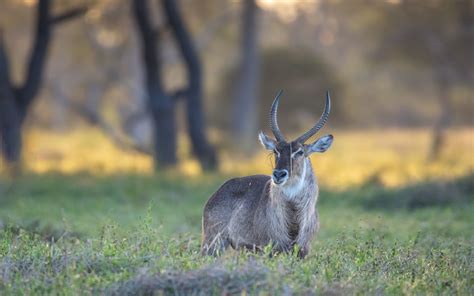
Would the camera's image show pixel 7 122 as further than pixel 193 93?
No

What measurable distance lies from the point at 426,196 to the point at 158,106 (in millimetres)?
6309

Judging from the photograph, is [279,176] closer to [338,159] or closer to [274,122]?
[274,122]

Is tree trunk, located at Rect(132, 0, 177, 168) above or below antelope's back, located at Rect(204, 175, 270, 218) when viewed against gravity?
above

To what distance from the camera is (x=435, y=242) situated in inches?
324

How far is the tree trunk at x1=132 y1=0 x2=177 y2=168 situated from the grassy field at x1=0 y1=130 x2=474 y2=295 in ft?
2.67

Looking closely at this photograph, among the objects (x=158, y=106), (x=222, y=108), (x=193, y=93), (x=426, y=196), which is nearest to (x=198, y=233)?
(x=426, y=196)

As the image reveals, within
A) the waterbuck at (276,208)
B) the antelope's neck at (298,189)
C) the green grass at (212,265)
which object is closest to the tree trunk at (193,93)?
the green grass at (212,265)

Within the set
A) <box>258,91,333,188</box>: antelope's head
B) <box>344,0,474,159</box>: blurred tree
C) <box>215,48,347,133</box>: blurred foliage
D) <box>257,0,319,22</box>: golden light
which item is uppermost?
<box>257,0,319,22</box>: golden light

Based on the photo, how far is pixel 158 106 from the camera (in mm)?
17578

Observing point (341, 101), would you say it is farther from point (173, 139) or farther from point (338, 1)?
point (173, 139)

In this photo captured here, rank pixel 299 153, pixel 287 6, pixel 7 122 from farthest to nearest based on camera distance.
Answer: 1. pixel 287 6
2. pixel 7 122
3. pixel 299 153

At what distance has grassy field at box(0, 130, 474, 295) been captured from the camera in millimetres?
5844

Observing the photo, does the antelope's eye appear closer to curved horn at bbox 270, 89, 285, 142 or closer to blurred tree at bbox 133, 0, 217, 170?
curved horn at bbox 270, 89, 285, 142

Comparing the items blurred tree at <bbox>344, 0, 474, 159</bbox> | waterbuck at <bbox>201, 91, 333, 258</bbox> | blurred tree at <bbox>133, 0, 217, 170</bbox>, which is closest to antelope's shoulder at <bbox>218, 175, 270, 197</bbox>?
waterbuck at <bbox>201, 91, 333, 258</bbox>
